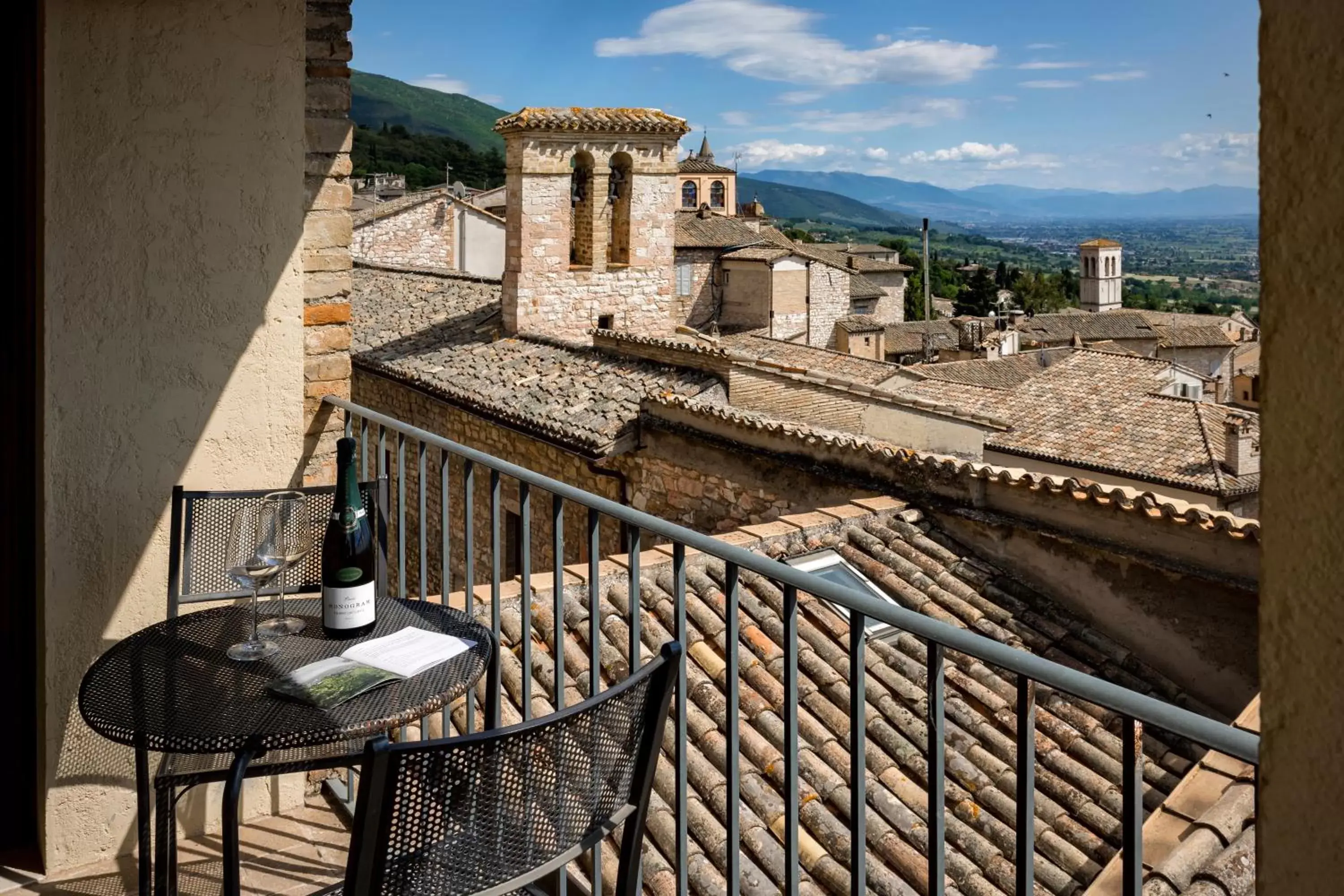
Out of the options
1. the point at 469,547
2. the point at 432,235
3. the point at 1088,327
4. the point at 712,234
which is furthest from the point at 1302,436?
the point at 1088,327

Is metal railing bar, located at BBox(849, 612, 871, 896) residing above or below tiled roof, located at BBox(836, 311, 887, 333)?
below

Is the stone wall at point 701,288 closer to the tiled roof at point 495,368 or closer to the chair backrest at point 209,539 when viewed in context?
the tiled roof at point 495,368

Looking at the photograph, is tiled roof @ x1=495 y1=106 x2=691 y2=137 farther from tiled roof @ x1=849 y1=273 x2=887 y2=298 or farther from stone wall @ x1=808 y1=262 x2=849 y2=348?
tiled roof @ x1=849 y1=273 x2=887 y2=298

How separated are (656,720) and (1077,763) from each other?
4783mm

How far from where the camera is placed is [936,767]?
144 centimetres

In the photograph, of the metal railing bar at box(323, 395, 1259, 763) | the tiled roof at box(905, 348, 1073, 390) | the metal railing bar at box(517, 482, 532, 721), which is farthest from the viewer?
the tiled roof at box(905, 348, 1073, 390)

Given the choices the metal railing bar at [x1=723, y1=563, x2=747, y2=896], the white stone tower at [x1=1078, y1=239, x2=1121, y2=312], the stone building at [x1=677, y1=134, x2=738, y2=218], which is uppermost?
the stone building at [x1=677, y1=134, x2=738, y2=218]

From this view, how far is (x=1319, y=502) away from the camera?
81 cm

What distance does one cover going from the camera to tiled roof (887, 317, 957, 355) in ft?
129

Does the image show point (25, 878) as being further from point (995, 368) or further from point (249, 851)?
point (995, 368)


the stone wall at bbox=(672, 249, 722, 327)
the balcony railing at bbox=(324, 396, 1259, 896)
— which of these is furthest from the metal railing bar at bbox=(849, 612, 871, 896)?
the stone wall at bbox=(672, 249, 722, 327)

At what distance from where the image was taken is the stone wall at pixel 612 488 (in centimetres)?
943

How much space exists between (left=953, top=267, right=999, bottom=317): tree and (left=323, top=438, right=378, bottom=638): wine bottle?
65486 mm

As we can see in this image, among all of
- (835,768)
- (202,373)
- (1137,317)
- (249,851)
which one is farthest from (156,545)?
(1137,317)
